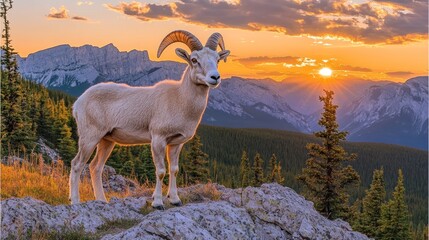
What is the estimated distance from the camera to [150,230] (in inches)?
285

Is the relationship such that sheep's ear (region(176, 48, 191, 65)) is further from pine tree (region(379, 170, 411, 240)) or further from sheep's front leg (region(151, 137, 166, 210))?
pine tree (region(379, 170, 411, 240))

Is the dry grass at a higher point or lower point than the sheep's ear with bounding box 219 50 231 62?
lower

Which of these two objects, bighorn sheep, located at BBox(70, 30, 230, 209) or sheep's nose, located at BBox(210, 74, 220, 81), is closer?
sheep's nose, located at BBox(210, 74, 220, 81)

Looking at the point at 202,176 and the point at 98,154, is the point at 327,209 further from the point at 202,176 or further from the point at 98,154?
the point at 98,154

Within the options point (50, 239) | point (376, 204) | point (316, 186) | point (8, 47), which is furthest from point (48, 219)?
point (376, 204)

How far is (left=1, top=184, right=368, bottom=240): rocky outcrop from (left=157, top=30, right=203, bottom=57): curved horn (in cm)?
341

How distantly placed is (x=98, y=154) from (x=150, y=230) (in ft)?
14.1

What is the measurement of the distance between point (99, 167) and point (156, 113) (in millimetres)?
2166

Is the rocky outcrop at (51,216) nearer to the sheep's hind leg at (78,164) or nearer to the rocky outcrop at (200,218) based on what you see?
the rocky outcrop at (200,218)

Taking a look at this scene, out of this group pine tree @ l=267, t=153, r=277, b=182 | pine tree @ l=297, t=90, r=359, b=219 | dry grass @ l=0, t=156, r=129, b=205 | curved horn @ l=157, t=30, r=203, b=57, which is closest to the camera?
Answer: curved horn @ l=157, t=30, r=203, b=57

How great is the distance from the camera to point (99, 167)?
35.8 feet

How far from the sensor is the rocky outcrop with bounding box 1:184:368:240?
24.3 feet

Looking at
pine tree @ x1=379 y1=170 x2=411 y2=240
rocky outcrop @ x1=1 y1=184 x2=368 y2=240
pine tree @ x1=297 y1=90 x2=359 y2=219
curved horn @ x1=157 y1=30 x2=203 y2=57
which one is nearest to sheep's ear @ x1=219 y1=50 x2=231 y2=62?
curved horn @ x1=157 y1=30 x2=203 y2=57

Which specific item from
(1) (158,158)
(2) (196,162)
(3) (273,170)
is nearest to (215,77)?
(1) (158,158)
